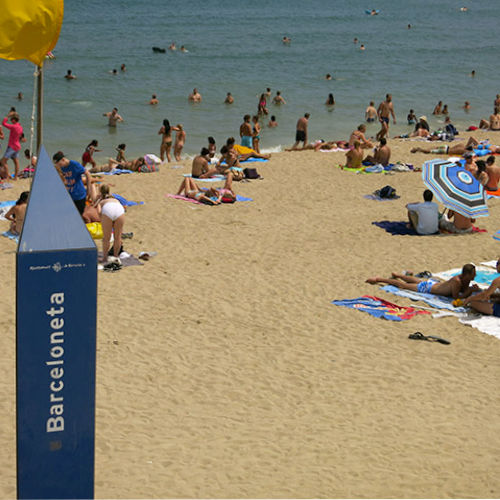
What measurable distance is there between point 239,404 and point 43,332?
3.31 metres

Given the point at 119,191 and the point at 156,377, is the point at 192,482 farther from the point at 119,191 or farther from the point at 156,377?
the point at 119,191

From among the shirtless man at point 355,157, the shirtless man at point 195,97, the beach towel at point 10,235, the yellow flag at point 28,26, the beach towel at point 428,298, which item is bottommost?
the beach towel at point 428,298

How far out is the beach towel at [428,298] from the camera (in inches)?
376

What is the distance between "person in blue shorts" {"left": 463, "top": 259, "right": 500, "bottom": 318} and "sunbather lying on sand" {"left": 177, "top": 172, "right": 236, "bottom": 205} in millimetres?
5902

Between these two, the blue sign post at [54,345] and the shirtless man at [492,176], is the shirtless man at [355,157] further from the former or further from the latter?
the blue sign post at [54,345]

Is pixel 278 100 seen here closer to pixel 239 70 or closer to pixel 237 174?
pixel 239 70

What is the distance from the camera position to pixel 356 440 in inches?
240

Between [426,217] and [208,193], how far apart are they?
390 centimetres

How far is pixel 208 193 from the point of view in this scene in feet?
46.8

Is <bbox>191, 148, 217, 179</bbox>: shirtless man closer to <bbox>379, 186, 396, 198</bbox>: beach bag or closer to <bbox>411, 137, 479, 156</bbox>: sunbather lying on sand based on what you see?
<bbox>379, 186, 396, 198</bbox>: beach bag

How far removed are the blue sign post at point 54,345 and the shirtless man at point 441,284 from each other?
6.46 meters

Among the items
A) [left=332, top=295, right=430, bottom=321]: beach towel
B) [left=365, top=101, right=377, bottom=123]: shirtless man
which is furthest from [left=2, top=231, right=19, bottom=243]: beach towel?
[left=365, top=101, right=377, bottom=123]: shirtless man

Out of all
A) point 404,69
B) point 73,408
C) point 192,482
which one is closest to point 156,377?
point 192,482

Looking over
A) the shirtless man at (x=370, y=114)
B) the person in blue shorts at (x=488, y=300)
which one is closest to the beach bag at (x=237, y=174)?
the person in blue shorts at (x=488, y=300)
